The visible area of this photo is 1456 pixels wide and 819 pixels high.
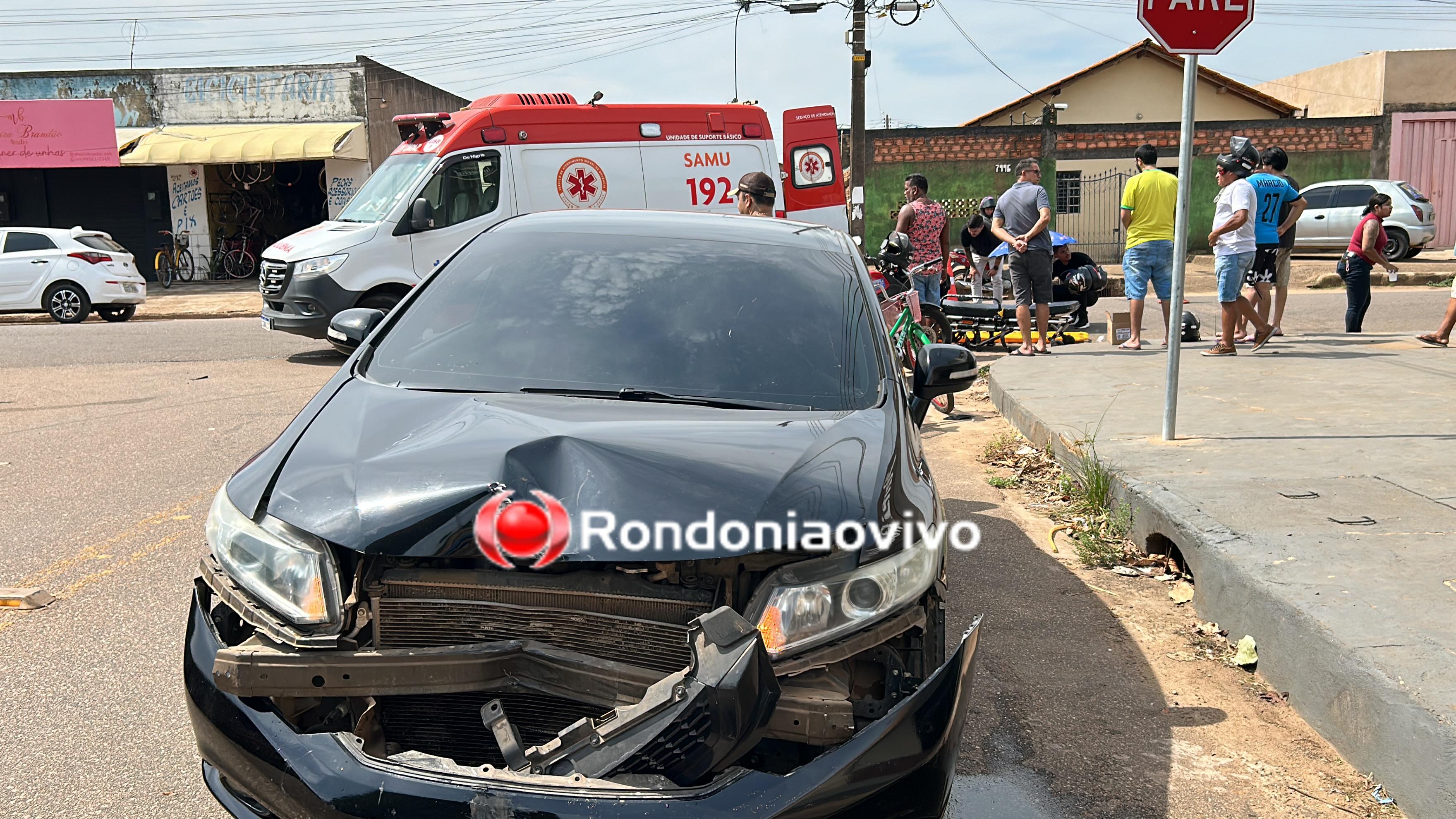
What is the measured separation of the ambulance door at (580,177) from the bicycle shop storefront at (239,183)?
556 inches

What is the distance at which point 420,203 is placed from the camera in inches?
439

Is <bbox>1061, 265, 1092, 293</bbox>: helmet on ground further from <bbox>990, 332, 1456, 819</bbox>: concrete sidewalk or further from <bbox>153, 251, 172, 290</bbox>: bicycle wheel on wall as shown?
<bbox>153, 251, 172, 290</bbox>: bicycle wheel on wall

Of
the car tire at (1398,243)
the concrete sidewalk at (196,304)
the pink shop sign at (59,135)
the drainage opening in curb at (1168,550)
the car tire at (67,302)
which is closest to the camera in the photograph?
the drainage opening in curb at (1168,550)

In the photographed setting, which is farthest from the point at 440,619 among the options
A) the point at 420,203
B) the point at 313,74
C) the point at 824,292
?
the point at 313,74

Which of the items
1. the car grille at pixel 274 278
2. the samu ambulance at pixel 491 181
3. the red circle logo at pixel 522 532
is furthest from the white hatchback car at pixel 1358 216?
the red circle logo at pixel 522 532

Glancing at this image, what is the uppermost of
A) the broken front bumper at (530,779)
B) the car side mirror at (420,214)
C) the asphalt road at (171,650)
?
the car side mirror at (420,214)

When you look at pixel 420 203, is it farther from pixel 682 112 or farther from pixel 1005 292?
pixel 1005 292

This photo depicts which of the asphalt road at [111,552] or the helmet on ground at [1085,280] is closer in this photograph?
the asphalt road at [111,552]

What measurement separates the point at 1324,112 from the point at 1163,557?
3574 cm

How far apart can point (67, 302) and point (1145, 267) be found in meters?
15.4

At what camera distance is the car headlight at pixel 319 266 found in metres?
11.0

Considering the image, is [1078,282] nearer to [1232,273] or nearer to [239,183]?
[1232,273]

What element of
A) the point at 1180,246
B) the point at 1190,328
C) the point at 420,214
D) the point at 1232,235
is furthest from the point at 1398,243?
the point at 420,214

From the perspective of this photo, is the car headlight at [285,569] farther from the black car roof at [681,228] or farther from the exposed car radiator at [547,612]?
the black car roof at [681,228]
